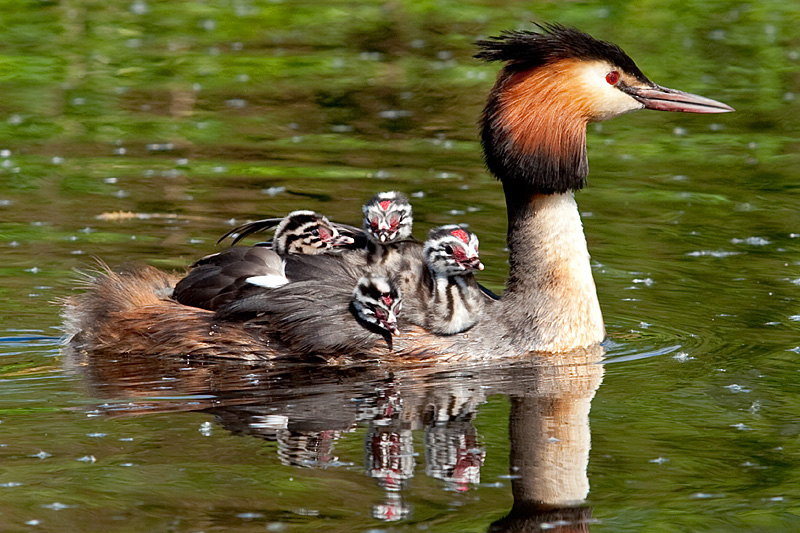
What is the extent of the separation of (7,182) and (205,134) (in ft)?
7.97

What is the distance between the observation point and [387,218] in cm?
869

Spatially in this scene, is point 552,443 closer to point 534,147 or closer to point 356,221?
point 534,147

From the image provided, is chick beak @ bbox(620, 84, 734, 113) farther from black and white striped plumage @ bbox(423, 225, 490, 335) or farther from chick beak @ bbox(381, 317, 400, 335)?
chick beak @ bbox(381, 317, 400, 335)

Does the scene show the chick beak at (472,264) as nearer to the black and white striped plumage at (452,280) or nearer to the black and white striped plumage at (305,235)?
the black and white striped plumage at (452,280)

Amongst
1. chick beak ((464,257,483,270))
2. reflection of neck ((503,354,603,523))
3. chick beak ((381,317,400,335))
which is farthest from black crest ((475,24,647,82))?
reflection of neck ((503,354,603,523))

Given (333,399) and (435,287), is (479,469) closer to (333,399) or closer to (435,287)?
(333,399)

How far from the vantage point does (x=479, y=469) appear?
670cm

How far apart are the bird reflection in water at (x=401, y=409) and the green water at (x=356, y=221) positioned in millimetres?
24

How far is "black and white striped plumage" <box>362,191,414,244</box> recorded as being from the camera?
869 centimetres

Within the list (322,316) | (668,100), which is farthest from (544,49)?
(322,316)

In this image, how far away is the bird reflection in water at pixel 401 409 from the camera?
6531 millimetres

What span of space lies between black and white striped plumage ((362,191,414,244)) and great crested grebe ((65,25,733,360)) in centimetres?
33

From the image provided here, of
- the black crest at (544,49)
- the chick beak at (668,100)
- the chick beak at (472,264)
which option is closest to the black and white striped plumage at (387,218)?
the chick beak at (472,264)

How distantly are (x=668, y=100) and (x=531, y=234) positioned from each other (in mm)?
1247
